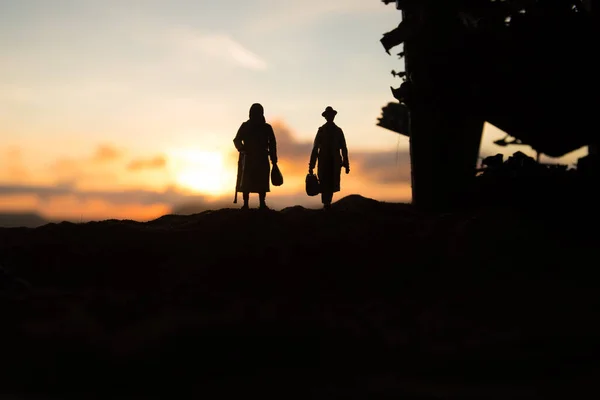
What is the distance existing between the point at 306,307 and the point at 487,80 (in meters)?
Result: 6.34

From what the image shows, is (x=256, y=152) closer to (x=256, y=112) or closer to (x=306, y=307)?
(x=256, y=112)

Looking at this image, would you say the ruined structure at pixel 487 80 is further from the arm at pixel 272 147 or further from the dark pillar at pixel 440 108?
the arm at pixel 272 147

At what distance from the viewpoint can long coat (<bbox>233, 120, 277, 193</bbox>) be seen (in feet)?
37.3

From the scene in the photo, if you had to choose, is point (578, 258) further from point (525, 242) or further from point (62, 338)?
point (62, 338)

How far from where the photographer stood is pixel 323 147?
1208 cm

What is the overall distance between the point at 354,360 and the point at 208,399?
171cm

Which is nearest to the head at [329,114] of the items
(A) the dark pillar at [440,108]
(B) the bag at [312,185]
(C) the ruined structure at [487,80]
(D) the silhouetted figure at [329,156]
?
(D) the silhouetted figure at [329,156]

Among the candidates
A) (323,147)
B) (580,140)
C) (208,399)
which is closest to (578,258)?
(580,140)

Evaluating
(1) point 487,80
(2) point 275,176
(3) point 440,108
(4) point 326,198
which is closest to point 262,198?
(2) point 275,176

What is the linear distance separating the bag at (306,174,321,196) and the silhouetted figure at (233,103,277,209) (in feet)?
2.62

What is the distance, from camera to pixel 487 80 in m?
11.6

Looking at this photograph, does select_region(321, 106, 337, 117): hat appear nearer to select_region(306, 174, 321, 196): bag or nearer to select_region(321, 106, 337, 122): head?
select_region(321, 106, 337, 122): head

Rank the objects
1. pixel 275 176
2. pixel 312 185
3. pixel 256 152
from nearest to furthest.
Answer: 1. pixel 256 152
2. pixel 275 176
3. pixel 312 185

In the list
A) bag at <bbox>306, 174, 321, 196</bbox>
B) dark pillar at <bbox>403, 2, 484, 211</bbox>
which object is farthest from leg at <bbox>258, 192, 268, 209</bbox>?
dark pillar at <bbox>403, 2, 484, 211</bbox>
